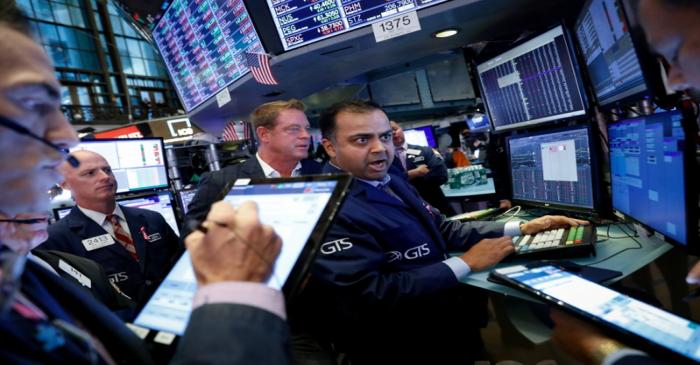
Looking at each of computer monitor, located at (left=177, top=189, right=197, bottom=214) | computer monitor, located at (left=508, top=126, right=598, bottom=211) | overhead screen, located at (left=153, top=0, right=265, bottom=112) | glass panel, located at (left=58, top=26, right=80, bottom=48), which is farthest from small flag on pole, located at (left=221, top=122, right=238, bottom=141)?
glass panel, located at (left=58, top=26, right=80, bottom=48)

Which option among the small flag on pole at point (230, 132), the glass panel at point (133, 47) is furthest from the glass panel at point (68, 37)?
the small flag on pole at point (230, 132)

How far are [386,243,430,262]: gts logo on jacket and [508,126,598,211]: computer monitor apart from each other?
750 millimetres

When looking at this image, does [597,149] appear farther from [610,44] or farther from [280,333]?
[280,333]

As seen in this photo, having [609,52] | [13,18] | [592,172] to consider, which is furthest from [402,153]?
[13,18]

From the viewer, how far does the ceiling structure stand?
6.01 ft

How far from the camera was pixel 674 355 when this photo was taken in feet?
2.51

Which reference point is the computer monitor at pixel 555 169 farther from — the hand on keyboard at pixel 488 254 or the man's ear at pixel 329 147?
the man's ear at pixel 329 147

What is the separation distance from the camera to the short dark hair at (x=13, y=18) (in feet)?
2.08

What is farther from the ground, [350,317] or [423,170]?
[423,170]

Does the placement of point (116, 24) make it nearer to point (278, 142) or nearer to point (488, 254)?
point (278, 142)

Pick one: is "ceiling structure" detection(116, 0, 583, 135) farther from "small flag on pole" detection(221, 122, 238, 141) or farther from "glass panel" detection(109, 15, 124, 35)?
"glass panel" detection(109, 15, 124, 35)

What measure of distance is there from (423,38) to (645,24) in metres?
1.41

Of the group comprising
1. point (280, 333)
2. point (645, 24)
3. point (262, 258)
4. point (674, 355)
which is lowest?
point (674, 355)

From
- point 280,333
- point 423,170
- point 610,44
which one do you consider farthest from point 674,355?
point 423,170
